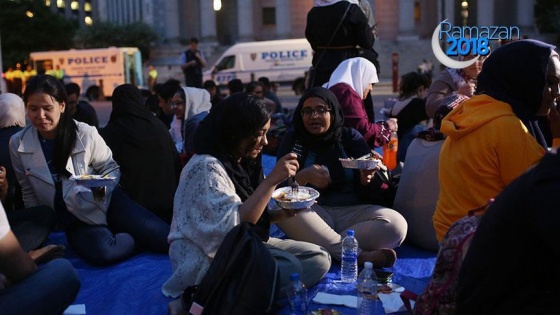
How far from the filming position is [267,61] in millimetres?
32312

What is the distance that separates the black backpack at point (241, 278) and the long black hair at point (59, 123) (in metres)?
2.22

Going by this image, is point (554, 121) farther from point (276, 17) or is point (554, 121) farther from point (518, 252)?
point (276, 17)

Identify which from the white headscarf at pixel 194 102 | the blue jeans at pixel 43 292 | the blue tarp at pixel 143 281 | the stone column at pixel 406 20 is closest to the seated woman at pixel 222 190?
the blue tarp at pixel 143 281

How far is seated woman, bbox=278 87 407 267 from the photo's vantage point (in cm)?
478

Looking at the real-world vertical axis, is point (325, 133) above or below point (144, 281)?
above

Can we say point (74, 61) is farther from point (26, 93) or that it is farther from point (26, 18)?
point (26, 93)

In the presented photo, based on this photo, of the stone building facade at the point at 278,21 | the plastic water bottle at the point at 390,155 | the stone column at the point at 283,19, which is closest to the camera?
the plastic water bottle at the point at 390,155

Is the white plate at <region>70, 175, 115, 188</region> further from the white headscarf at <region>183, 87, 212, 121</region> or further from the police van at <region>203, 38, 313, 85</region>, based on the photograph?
the police van at <region>203, 38, 313, 85</region>

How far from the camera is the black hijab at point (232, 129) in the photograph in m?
3.75

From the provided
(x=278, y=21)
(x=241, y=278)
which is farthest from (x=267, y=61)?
(x=241, y=278)

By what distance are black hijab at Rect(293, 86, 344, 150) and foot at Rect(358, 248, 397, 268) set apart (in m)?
0.94

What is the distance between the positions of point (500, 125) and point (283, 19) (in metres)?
44.3

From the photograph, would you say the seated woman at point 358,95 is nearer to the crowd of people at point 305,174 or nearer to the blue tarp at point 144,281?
the crowd of people at point 305,174

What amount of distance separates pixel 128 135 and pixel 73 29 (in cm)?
4608
